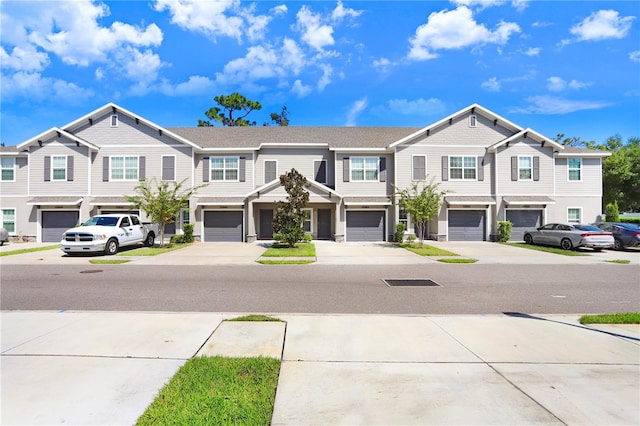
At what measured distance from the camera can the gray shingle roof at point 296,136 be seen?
79.6ft

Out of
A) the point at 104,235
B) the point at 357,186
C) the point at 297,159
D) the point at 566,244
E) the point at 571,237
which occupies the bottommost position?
the point at 566,244

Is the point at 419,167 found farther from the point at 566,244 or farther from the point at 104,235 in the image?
the point at 104,235

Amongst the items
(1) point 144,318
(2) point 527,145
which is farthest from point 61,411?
(2) point 527,145

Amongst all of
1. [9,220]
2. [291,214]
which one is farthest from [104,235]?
[9,220]

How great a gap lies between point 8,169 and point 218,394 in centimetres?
2894

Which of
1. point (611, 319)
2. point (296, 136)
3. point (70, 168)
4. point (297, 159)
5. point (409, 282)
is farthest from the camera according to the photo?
point (296, 136)

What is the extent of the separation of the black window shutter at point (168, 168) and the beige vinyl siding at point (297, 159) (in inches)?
231

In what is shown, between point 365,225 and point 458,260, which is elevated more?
point 365,225

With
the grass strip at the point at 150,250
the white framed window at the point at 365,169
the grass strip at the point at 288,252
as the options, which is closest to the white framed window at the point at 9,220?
the grass strip at the point at 150,250

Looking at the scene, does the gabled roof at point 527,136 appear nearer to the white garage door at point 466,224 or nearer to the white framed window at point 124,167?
the white garage door at point 466,224

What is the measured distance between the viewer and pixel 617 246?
63.7 feet

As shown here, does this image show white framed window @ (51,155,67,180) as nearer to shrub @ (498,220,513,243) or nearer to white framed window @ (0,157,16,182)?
white framed window @ (0,157,16,182)

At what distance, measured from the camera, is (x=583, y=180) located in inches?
942

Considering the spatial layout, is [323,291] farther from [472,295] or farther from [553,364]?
[553,364]
